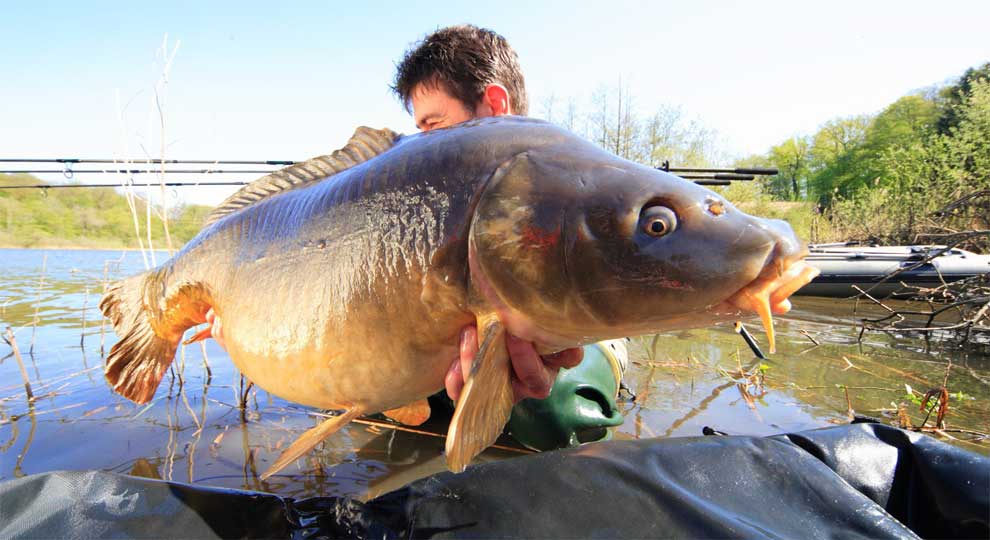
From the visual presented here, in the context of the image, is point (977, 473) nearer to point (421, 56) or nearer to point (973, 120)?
point (421, 56)

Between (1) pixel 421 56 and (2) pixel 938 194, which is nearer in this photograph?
(1) pixel 421 56

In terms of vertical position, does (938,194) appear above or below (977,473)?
above

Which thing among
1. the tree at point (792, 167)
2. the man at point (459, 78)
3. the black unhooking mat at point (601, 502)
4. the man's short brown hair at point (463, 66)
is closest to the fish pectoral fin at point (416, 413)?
the black unhooking mat at point (601, 502)

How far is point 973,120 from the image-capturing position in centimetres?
1472

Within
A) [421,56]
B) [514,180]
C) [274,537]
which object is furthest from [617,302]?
[421,56]

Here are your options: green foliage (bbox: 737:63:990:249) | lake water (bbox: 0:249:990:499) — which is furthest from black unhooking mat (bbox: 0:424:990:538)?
green foliage (bbox: 737:63:990:249)

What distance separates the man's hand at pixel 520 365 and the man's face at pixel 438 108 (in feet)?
5.72

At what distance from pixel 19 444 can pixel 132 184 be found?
166cm

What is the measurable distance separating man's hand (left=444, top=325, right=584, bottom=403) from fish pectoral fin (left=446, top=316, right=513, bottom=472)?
1.5 inches

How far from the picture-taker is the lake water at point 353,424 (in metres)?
2.29

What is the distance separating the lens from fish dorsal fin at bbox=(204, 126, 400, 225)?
1.60 metres

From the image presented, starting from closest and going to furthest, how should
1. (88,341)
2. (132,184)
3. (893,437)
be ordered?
1. (893,437)
2. (132,184)
3. (88,341)

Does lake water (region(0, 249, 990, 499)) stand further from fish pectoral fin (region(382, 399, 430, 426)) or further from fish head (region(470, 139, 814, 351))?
fish head (region(470, 139, 814, 351))

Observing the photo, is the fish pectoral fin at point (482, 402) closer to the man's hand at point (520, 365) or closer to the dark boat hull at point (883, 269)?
the man's hand at point (520, 365)
